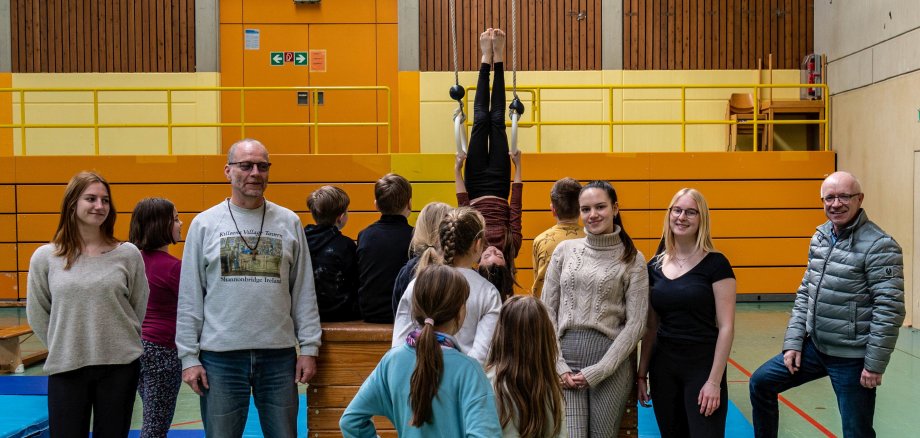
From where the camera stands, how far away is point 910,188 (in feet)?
30.0

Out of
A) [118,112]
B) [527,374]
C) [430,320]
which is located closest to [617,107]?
[118,112]

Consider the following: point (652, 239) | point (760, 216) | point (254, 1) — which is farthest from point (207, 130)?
point (760, 216)

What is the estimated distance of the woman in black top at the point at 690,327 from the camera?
3.49m

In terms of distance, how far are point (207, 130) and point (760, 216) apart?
25.1 ft

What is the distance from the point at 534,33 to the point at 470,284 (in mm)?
9630

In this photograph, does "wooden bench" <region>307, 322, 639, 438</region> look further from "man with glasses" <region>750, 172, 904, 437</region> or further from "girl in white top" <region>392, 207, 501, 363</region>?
"man with glasses" <region>750, 172, 904, 437</region>

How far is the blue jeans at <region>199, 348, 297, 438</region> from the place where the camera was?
335 cm

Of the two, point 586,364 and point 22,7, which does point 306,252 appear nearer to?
point 586,364

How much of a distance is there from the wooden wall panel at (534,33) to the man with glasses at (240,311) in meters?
9.07

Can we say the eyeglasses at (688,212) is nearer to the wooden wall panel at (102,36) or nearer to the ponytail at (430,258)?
the ponytail at (430,258)

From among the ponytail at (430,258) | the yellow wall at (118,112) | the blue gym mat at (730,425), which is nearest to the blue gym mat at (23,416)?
the ponytail at (430,258)

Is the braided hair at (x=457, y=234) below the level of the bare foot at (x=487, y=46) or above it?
below

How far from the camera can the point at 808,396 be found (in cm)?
634

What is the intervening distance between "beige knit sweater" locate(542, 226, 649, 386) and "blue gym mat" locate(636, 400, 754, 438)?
1803mm
